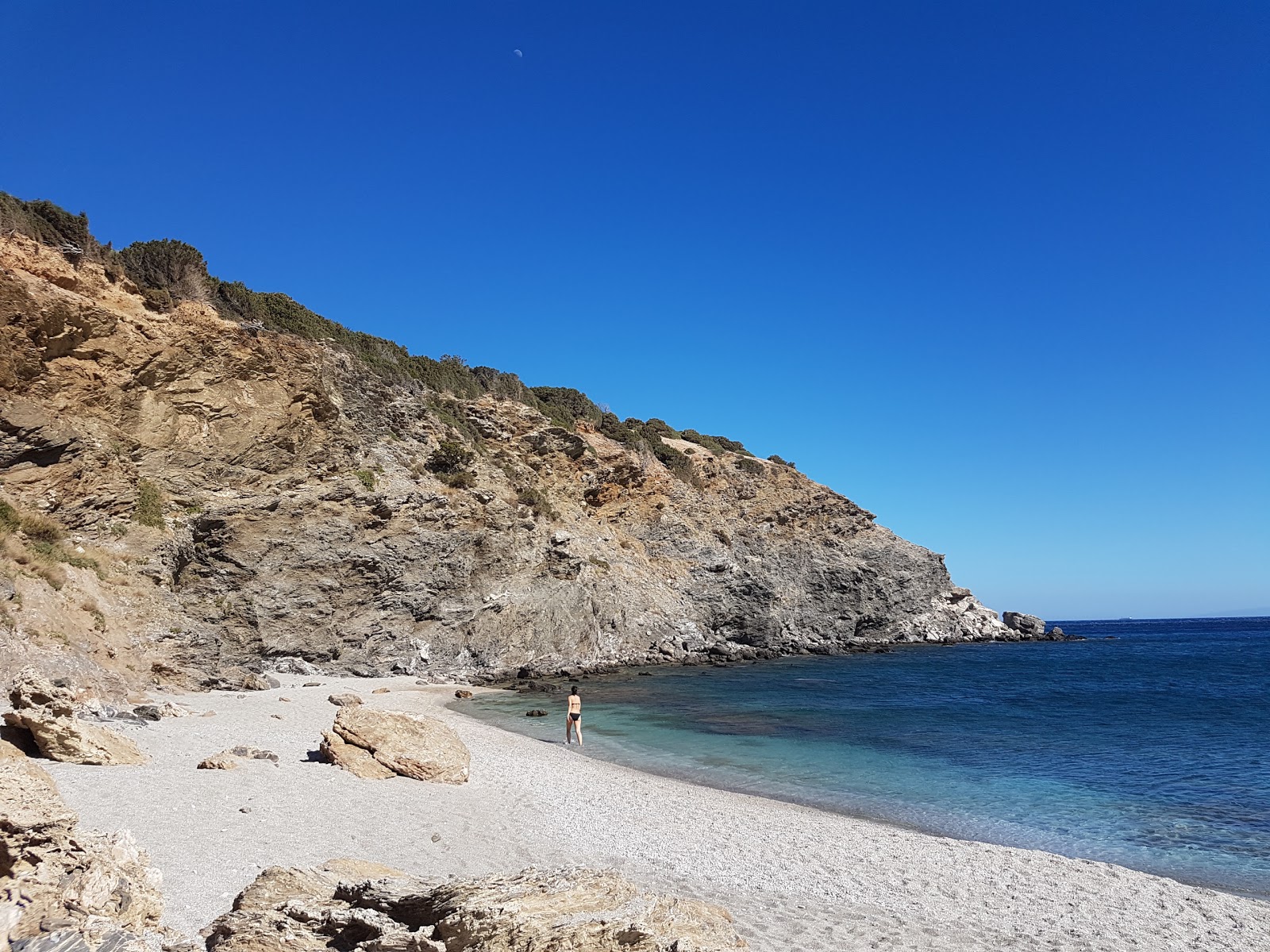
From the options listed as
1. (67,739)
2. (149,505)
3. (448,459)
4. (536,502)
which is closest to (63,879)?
(67,739)

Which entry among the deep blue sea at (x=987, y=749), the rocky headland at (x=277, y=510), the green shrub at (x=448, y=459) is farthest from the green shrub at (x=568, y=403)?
the deep blue sea at (x=987, y=749)

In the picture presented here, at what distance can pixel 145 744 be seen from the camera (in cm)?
1122

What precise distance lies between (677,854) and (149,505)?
23.5 metres

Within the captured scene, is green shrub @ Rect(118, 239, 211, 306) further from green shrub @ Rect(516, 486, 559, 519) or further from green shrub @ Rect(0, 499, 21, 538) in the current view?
green shrub @ Rect(516, 486, 559, 519)

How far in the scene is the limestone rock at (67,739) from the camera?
30.5 ft

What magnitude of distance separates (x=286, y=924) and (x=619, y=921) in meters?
2.05

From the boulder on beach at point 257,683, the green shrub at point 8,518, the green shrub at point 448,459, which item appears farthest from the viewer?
the green shrub at point 448,459

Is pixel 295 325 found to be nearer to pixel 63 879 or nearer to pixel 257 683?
pixel 257 683

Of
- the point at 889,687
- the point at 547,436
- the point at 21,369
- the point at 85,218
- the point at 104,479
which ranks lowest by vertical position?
the point at 889,687

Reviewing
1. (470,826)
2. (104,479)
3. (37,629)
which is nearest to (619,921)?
(470,826)

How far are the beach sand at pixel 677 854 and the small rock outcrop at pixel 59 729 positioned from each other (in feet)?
0.95

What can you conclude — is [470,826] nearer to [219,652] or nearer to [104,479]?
[219,652]

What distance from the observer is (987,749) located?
1831cm

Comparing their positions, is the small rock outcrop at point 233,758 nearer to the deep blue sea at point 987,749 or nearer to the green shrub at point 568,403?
the deep blue sea at point 987,749
